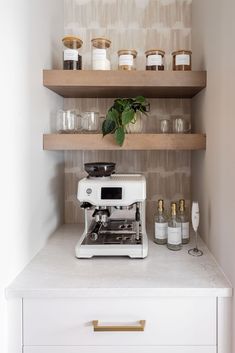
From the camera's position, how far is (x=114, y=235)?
164cm

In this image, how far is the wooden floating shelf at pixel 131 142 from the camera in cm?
163

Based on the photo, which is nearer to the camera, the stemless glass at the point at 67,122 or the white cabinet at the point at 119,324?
the white cabinet at the point at 119,324

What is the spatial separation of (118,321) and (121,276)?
0.17 meters

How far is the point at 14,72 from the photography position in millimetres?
1266

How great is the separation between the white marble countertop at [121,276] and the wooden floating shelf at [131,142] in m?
0.52

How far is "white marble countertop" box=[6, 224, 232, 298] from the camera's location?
1.17m

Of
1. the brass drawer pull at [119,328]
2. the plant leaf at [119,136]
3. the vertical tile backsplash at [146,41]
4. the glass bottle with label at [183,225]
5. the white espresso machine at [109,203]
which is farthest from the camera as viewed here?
the vertical tile backsplash at [146,41]

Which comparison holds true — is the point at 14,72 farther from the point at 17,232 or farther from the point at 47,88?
the point at 17,232

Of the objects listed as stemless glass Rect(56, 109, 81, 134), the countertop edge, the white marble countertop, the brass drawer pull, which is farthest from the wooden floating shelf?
the brass drawer pull

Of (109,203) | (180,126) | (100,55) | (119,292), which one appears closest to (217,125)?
(180,126)

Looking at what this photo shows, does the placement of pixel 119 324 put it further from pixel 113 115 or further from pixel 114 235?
pixel 113 115

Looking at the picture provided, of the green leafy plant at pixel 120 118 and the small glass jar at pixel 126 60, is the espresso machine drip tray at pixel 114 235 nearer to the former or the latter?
the green leafy plant at pixel 120 118

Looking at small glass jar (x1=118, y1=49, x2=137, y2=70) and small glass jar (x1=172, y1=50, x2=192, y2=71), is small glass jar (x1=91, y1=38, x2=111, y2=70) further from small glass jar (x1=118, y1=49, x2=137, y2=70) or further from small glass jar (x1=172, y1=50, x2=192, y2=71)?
small glass jar (x1=172, y1=50, x2=192, y2=71)

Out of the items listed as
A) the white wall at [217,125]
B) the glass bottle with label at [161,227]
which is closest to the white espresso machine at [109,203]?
the glass bottle with label at [161,227]
